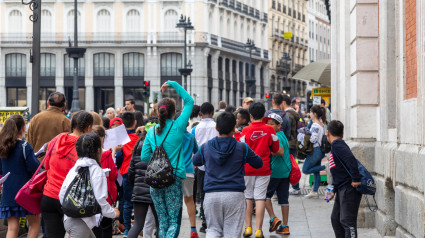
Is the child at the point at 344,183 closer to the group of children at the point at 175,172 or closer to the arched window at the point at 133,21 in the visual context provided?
the group of children at the point at 175,172

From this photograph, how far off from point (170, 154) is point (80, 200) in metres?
2.09

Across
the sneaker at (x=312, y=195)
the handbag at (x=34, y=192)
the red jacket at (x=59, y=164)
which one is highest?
the red jacket at (x=59, y=164)

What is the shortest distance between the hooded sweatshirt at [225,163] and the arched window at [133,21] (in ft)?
199

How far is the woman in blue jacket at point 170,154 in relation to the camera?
9.00 metres

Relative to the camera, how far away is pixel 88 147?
23.9 ft

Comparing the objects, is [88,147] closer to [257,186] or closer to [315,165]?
[257,186]

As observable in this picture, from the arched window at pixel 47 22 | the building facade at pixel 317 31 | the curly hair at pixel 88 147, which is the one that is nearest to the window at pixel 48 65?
the arched window at pixel 47 22

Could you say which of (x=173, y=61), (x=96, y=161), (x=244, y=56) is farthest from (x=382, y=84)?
(x=244, y=56)

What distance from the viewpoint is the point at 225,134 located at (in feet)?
27.9

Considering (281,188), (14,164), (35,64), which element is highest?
(35,64)

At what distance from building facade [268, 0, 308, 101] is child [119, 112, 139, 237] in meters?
68.7

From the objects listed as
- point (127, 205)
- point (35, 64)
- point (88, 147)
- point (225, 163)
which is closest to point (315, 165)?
point (35, 64)

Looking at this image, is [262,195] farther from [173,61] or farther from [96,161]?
[173,61]

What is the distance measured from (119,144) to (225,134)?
8.65ft
